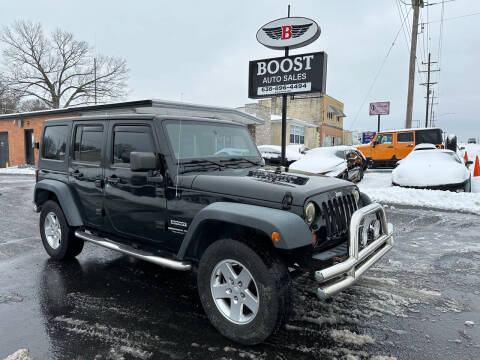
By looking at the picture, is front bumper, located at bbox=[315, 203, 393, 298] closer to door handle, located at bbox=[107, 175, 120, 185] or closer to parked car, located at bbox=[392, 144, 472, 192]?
door handle, located at bbox=[107, 175, 120, 185]

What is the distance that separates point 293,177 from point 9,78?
44.8m

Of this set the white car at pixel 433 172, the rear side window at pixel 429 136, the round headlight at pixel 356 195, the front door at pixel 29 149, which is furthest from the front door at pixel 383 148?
the front door at pixel 29 149

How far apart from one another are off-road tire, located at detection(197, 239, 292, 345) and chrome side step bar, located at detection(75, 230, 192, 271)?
39 centimetres

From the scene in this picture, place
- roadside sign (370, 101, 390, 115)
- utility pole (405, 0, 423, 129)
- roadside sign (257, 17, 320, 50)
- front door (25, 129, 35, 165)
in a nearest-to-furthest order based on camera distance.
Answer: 1. roadside sign (257, 17, 320, 50)
2. utility pole (405, 0, 423, 129)
3. front door (25, 129, 35, 165)
4. roadside sign (370, 101, 390, 115)

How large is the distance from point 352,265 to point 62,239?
387cm

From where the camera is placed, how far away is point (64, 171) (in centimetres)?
467

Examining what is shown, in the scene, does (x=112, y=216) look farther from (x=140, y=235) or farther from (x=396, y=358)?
(x=396, y=358)

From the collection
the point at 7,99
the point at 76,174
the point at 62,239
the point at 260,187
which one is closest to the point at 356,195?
the point at 260,187

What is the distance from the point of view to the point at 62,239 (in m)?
4.67

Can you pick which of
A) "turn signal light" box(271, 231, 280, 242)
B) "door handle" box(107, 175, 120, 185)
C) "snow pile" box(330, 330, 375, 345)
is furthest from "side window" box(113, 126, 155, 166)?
"snow pile" box(330, 330, 375, 345)

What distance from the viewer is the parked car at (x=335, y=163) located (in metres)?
11.8

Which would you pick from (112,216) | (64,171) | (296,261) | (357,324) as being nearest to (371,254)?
(357,324)

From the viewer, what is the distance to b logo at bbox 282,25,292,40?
391 inches

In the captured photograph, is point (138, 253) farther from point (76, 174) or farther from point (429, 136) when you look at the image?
point (429, 136)
